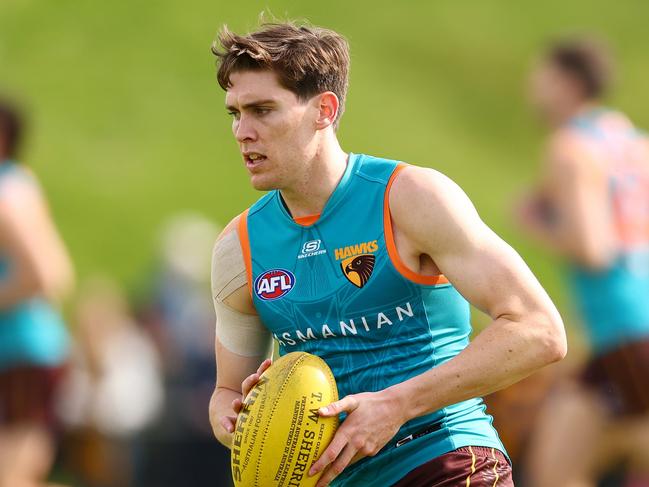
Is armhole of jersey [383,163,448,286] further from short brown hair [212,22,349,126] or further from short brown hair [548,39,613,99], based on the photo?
short brown hair [548,39,613,99]

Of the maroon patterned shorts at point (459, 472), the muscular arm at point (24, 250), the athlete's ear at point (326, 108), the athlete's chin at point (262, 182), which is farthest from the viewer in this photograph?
the muscular arm at point (24, 250)

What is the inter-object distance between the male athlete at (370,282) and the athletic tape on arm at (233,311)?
0.05ft

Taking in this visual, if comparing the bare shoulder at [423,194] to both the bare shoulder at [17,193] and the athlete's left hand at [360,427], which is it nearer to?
the athlete's left hand at [360,427]

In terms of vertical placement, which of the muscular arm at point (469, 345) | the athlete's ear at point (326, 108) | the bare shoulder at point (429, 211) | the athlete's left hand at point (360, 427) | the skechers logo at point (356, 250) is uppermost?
the athlete's ear at point (326, 108)

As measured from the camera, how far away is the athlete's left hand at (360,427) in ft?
12.1

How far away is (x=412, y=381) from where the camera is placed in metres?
3.77

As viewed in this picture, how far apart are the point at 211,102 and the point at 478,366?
60.6 ft

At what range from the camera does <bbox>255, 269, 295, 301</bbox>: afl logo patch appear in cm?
413

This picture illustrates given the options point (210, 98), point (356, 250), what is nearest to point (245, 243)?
point (356, 250)

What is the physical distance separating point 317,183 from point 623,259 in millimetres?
3671

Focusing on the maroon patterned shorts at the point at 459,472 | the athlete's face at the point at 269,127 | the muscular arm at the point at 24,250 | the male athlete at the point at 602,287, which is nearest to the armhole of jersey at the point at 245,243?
the athlete's face at the point at 269,127

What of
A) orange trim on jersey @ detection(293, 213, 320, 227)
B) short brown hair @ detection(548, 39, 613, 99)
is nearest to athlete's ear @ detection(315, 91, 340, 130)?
orange trim on jersey @ detection(293, 213, 320, 227)

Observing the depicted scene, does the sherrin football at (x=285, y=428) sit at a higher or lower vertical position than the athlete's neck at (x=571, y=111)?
lower

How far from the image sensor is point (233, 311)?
4359mm
